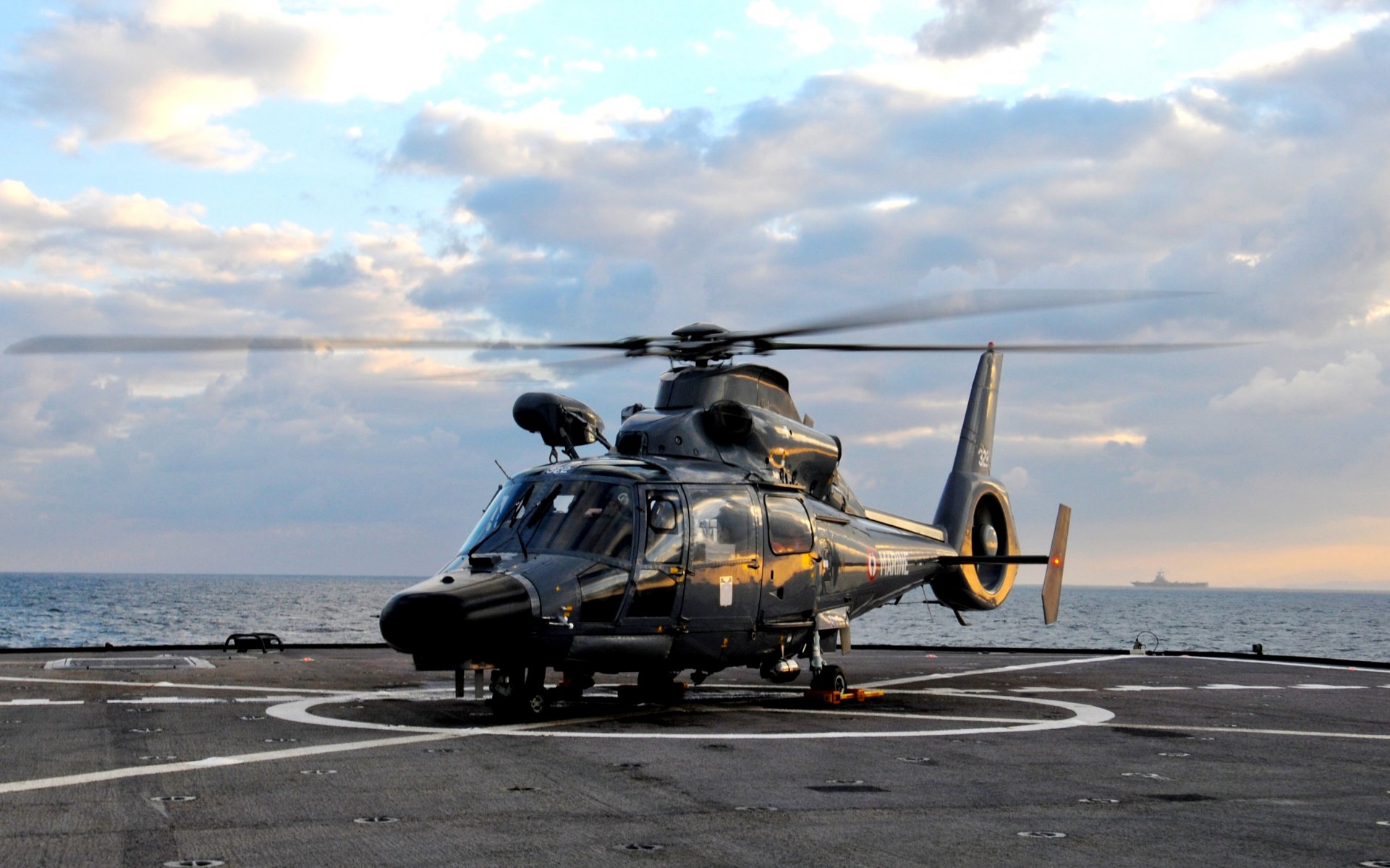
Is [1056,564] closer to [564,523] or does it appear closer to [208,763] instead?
[564,523]

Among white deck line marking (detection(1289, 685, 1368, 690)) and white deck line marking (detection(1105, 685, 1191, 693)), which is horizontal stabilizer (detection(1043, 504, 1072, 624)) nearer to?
white deck line marking (detection(1105, 685, 1191, 693))

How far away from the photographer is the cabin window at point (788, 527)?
674 inches

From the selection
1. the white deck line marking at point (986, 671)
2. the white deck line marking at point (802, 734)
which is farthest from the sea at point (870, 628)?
the white deck line marking at point (802, 734)

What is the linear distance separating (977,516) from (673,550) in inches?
384

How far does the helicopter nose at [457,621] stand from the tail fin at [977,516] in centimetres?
1063

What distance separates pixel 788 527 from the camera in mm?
17375

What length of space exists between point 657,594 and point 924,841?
26.3 feet

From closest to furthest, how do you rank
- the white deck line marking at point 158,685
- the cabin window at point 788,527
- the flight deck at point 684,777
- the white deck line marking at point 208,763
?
the flight deck at point 684,777, the white deck line marking at point 208,763, the cabin window at point 788,527, the white deck line marking at point 158,685

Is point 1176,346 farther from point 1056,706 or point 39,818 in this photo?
point 39,818

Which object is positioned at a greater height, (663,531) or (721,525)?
(721,525)

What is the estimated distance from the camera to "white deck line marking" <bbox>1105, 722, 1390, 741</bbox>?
14250 mm

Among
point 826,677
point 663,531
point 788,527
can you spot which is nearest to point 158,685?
point 663,531

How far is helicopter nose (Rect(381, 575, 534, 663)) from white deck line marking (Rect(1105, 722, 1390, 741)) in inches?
289

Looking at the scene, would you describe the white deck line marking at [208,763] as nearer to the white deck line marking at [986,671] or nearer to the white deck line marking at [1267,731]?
the white deck line marking at [1267,731]
